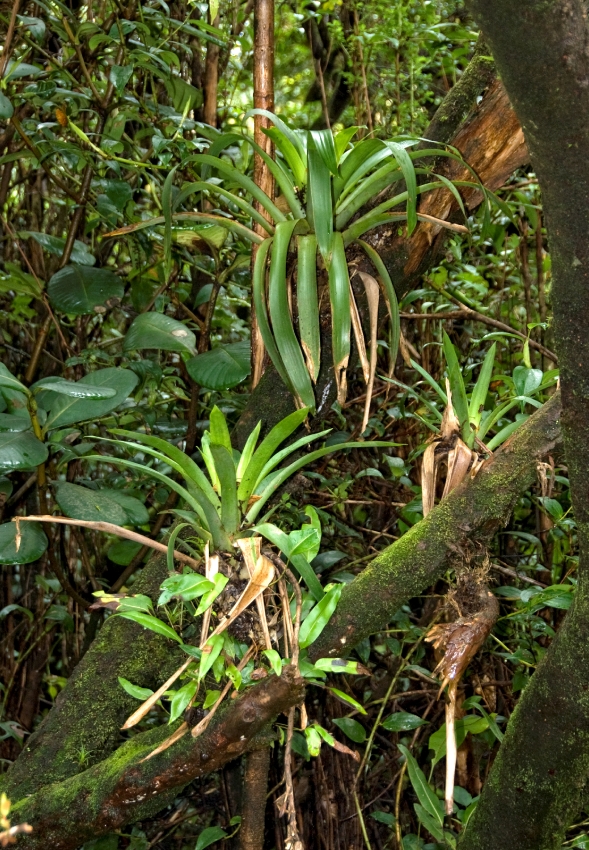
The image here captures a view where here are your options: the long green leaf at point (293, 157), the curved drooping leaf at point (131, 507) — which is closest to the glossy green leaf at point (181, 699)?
the curved drooping leaf at point (131, 507)

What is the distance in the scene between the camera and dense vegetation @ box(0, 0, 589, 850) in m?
0.81

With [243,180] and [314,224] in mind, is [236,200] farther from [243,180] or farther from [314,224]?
[314,224]

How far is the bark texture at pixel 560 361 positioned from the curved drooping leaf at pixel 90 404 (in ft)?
2.18

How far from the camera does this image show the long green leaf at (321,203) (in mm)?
997

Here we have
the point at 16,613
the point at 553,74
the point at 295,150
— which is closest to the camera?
the point at 553,74

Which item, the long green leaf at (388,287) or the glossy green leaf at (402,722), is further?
the glossy green leaf at (402,722)

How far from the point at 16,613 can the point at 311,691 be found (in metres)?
0.83

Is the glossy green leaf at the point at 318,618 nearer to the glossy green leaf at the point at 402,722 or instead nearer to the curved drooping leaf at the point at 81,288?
the glossy green leaf at the point at 402,722

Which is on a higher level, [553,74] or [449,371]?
[553,74]

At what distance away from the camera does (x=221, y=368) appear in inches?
47.6

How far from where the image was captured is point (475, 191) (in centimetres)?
123

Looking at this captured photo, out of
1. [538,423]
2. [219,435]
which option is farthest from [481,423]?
[219,435]

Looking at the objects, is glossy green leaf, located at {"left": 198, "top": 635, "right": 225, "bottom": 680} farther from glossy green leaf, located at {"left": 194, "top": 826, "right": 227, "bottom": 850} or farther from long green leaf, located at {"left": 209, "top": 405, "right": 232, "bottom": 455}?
glossy green leaf, located at {"left": 194, "top": 826, "right": 227, "bottom": 850}

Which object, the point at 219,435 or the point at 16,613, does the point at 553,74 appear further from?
the point at 16,613
